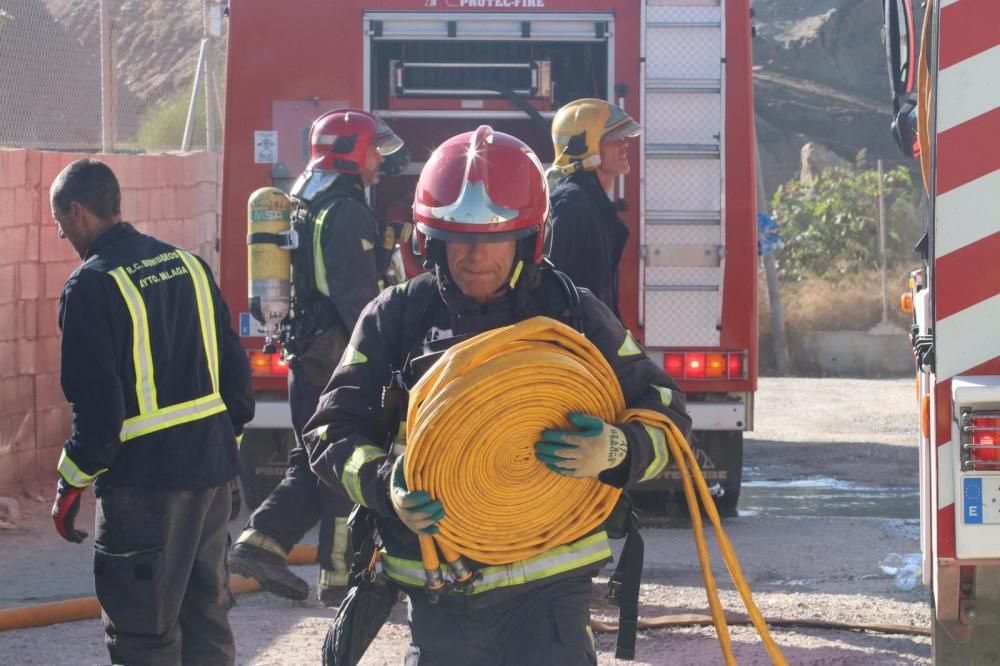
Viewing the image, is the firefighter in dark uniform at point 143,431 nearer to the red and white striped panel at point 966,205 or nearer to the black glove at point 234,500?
the black glove at point 234,500

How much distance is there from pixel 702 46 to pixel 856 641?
11.1 ft

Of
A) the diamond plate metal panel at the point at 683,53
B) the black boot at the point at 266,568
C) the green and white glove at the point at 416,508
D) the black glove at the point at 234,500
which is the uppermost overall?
the diamond plate metal panel at the point at 683,53

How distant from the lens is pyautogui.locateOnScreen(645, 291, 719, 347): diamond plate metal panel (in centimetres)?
790

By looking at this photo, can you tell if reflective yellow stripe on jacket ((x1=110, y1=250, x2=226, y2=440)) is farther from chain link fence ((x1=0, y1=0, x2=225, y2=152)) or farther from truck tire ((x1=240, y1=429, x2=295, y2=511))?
chain link fence ((x1=0, y1=0, x2=225, y2=152))

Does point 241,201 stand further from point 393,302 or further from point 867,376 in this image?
point 867,376

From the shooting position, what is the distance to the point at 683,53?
7840 mm

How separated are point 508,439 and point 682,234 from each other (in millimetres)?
4907

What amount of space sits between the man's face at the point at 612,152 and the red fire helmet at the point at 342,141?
0.98 meters

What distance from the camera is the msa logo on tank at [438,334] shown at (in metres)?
3.35

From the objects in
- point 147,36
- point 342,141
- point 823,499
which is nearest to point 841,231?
point 147,36

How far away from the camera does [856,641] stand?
5738 millimetres

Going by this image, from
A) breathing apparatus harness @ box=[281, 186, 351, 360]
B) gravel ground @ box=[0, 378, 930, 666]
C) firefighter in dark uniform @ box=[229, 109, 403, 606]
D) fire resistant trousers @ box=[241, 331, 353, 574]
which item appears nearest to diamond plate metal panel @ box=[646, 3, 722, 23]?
firefighter in dark uniform @ box=[229, 109, 403, 606]

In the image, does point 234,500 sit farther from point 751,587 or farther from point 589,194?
point 751,587

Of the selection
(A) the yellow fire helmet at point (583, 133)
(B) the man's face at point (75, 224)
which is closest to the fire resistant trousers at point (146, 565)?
(B) the man's face at point (75, 224)
